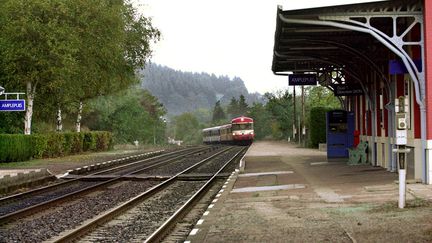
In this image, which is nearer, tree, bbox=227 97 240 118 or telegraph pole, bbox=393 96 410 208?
telegraph pole, bbox=393 96 410 208

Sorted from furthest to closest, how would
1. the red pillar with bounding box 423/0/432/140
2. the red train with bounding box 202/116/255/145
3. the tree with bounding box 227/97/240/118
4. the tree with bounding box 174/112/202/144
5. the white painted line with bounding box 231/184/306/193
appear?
the tree with bounding box 174/112/202/144 < the tree with bounding box 227/97/240/118 < the red train with bounding box 202/116/255/145 < the white painted line with bounding box 231/184/306/193 < the red pillar with bounding box 423/0/432/140

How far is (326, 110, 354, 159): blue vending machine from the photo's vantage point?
28578 millimetres

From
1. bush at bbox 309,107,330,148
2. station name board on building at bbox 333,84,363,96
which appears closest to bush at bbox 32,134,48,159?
station name board on building at bbox 333,84,363,96

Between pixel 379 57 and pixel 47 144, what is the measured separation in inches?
917

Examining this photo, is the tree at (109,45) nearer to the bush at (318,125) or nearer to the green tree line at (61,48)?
the green tree line at (61,48)

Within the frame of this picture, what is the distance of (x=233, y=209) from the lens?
12922mm

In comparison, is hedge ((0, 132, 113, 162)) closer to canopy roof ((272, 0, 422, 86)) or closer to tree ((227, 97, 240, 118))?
canopy roof ((272, 0, 422, 86))

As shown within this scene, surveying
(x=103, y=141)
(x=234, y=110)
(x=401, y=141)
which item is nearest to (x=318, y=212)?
(x=401, y=141)

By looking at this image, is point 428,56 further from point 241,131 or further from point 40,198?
point 241,131

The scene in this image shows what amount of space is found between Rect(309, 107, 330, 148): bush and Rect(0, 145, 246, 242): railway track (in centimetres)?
2417

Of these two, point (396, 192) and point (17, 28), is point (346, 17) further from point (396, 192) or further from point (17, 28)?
point (17, 28)

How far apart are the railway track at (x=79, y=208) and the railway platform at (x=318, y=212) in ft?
8.32

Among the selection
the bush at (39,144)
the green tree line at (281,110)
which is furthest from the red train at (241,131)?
the bush at (39,144)

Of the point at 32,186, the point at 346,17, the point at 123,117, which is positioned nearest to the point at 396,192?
the point at 346,17
